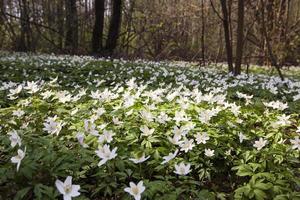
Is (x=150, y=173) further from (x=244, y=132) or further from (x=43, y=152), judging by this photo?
(x=244, y=132)

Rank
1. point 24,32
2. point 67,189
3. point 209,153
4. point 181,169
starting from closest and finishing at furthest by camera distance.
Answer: point 67,189, point 181,169, point 209,153, point 24,32

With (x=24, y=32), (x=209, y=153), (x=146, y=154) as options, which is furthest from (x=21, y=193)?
(x=24, y=32)

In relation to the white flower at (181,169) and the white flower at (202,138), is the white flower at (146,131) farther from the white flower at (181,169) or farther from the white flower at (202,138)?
the white flower at (181,169)

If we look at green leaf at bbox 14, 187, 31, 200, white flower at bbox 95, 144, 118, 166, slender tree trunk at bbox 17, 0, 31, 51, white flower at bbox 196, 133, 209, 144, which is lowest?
green leaf at bbox 14, 187, 31, 200

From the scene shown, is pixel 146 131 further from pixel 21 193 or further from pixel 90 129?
pixel 21 193

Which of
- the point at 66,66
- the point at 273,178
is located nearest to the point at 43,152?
the point at 273,178

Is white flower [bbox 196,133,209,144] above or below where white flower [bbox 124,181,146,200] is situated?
above

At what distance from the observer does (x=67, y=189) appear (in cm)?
219

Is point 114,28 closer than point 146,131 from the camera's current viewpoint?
No

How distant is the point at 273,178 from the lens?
2.52 meters

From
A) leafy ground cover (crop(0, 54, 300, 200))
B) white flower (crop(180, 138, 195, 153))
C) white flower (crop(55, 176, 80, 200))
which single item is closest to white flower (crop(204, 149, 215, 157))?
leafy ground cover (crop(0, 54, 300, 200))

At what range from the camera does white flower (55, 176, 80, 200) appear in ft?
7.07

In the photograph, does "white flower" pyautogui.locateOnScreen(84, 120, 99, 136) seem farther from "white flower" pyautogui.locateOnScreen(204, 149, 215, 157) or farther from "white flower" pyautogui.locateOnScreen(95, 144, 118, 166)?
"white flower" pyautogui.locateOnScreen(204, 149, 215, 157)

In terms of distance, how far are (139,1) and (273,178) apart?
22.3m
